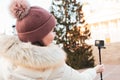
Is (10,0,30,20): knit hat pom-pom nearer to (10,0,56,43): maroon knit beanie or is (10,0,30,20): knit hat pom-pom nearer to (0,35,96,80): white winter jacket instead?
(10,0,56,43): maroon knit beanie

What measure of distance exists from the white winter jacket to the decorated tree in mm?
16757

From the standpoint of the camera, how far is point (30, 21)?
178 cm

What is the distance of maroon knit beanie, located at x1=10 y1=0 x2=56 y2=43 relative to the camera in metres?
1.79

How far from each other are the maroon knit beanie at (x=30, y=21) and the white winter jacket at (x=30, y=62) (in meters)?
0.05

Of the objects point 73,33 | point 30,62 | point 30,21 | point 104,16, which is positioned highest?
point 30,21

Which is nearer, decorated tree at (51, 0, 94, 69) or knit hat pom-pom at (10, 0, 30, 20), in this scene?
knit hat pom-pom at (10, 0, 30, 20)

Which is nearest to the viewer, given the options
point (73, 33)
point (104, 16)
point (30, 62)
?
point (30, 62)

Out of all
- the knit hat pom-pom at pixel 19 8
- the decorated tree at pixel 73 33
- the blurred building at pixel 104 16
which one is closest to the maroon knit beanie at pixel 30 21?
the knit hat pom-pom at pixel 19 8

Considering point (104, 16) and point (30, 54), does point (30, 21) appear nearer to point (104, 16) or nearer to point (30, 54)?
point (30, 54)

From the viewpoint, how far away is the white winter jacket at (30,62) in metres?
1.73

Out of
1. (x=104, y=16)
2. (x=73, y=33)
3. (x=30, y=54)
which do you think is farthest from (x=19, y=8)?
(x=104, y=16)

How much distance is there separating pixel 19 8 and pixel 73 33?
17248 millimetres

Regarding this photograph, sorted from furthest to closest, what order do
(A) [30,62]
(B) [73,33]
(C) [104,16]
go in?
(C) [104,16], (B) [73,33], (A) [30,62]

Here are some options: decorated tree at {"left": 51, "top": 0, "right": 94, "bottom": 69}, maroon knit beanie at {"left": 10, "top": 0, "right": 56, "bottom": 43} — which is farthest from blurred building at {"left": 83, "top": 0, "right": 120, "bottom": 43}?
maroon knit beanie at {"left": 10, "top": 0, "right": 56, "bottom": 43}
